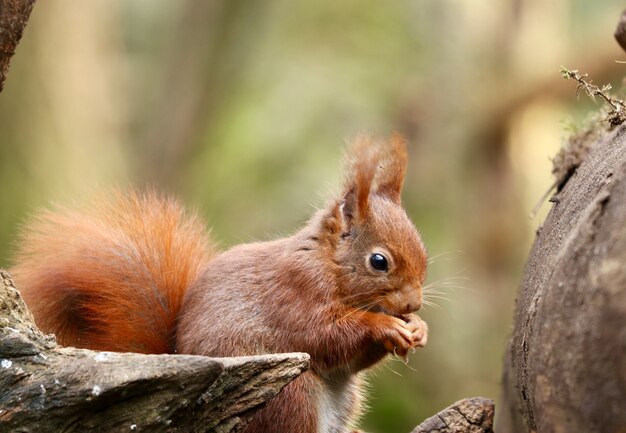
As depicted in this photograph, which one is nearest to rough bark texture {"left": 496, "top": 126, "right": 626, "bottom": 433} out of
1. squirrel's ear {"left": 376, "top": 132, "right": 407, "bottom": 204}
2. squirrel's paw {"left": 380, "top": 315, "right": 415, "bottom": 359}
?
squirrel's paw {"left": 380, "top": 315, "right": 415, "bottom": 359}

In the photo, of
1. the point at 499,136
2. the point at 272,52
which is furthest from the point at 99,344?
the point at 272,52


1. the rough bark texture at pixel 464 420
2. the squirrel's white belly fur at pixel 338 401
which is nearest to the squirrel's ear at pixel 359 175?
the squirrel's white belly fur at pixel 338 401

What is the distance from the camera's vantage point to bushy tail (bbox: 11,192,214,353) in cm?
240

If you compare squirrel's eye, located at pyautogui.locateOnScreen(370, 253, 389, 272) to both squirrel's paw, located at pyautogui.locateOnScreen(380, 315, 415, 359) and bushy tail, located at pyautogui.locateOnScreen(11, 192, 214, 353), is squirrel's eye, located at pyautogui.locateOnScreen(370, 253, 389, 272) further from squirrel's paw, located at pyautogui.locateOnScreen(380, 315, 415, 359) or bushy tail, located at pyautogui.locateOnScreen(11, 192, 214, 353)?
bushy tail, located at pyautogui.locateOnScreen(11, 192, 214, 353)

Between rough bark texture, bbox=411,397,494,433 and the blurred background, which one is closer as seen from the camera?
rough bark texture, bbox=411,397,494,433

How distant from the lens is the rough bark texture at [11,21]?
1835 millimetres

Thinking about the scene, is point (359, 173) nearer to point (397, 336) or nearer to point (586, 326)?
point (397, 336)

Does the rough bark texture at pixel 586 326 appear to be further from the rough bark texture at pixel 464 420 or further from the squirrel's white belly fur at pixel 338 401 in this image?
the squirrel's white belly fur at pixel 338 401

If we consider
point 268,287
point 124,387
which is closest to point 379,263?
point 268,287

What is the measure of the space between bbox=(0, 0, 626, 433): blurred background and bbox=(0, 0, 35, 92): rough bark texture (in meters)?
2.97

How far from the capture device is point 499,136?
6.06 m

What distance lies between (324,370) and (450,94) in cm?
412

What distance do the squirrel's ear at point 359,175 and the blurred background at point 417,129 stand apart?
245cm

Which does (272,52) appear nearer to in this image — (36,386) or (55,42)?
(55,42)
